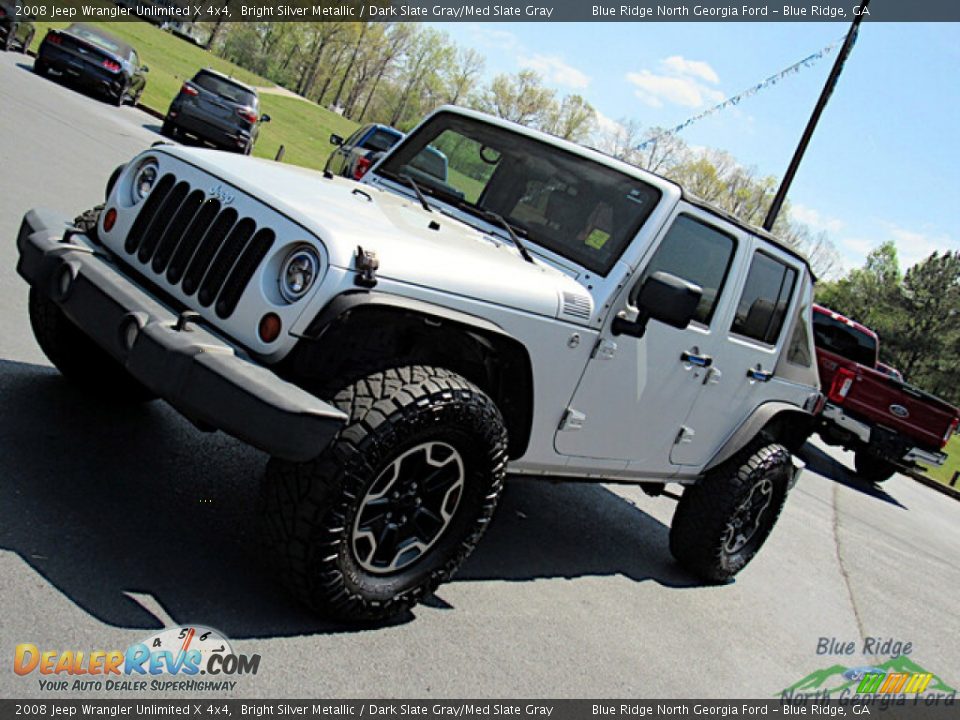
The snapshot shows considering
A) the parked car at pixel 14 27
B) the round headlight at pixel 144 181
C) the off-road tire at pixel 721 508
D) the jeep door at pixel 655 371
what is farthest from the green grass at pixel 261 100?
the round headlight at pixel 144 181

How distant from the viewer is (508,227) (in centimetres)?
458

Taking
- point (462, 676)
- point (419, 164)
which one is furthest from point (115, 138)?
point (462, 676)

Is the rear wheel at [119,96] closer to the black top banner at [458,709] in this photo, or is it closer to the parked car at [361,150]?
the parked car at [361,150]

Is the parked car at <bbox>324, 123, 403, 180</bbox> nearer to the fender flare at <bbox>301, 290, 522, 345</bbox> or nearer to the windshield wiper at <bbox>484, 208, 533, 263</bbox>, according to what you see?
the windshield wiper at <bbox>484, 208, 533, 263</bbox>

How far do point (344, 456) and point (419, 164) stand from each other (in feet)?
8.13

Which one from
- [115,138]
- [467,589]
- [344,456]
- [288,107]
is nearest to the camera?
[344,456]

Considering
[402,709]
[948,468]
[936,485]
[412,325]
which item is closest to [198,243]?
[412,325]

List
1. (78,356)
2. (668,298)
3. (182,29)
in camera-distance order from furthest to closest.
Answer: (182,29) < (78,356) < (668,298)

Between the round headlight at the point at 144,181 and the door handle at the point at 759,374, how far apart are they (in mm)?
3521

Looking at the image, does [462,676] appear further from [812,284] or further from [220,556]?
[812,284]

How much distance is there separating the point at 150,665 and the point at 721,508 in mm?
3589

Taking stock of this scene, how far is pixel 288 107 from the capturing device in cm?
5700

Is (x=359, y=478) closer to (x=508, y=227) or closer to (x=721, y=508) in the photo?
(x=508, y=227)

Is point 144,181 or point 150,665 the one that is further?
point 144,181
